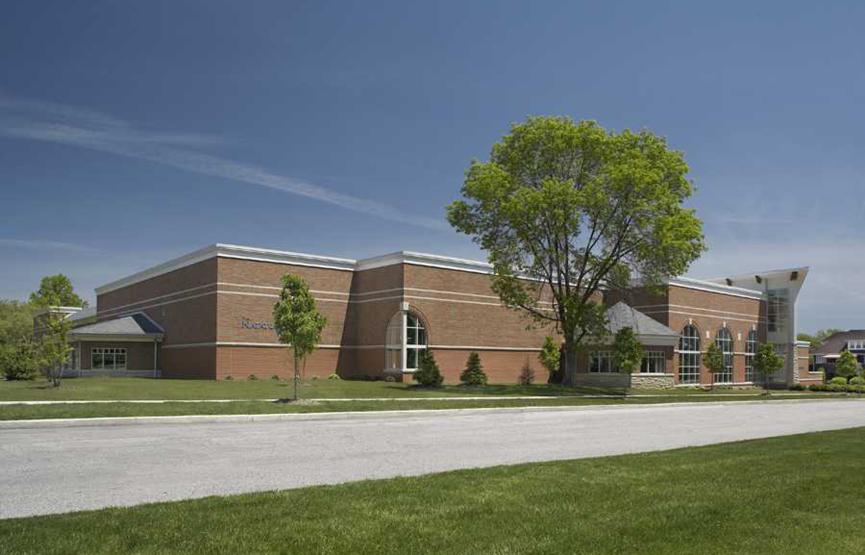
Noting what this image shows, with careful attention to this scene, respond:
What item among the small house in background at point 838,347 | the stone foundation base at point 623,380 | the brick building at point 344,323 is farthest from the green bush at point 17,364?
the small house in background at point 838,347

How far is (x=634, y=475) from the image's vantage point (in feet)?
34.5

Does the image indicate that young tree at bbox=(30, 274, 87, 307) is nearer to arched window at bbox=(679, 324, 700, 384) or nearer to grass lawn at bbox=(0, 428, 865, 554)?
arched window at bbox=(679, 324, 700, 384)

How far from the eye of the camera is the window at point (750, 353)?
6475 cm

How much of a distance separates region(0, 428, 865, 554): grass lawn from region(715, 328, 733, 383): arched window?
176ft

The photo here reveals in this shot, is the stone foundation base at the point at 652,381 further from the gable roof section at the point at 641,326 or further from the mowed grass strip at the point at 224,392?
the mowed grass strip at the point at 224,392

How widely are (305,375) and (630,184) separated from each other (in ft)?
73.5

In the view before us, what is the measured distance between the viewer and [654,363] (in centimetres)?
5097

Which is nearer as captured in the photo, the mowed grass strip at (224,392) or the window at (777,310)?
the mowed grass strip at (224,392)

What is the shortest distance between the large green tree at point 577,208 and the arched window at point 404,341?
687 cm

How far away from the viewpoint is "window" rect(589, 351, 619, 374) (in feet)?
165

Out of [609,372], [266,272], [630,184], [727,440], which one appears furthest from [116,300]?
[727,440]

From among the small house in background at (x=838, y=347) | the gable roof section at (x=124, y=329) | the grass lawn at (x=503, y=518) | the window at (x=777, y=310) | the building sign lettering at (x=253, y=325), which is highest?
the window at (x=777, y=310)

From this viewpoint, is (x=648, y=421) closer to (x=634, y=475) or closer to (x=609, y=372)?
(x=634, y=475)

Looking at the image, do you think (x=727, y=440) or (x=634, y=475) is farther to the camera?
(x=727, y=440)
